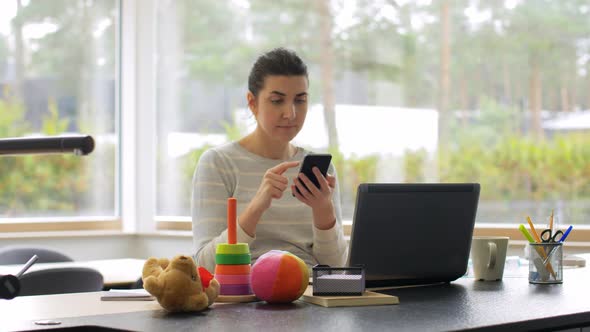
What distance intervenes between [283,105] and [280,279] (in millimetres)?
838

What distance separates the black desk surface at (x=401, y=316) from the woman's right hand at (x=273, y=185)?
0.41 metres

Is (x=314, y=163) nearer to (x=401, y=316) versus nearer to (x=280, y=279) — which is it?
(x=280, y=279)

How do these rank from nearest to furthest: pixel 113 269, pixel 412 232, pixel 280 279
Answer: pixel 280 279
pixel 412 232
pixel 113 269

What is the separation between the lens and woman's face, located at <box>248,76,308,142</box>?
243 centimetres

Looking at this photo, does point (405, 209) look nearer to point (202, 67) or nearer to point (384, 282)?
point (384, 282)

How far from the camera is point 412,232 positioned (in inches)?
78.0

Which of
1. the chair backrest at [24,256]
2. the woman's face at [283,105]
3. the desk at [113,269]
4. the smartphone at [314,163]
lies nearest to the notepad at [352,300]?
the smartphone at [314,163]

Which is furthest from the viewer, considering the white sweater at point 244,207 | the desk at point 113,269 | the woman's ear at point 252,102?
the desk at point 113,269

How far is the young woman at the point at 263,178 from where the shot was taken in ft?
7.63

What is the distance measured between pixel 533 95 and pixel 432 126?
0.59m

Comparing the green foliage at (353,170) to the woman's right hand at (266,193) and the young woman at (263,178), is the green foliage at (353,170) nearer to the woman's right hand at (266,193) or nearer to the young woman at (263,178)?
the young woman at (263,178)

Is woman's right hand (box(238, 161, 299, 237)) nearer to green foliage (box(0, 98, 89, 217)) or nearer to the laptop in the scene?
the laptop

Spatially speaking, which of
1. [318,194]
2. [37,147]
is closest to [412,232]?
[318,194]

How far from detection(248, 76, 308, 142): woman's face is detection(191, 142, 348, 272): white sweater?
0.46 ft
